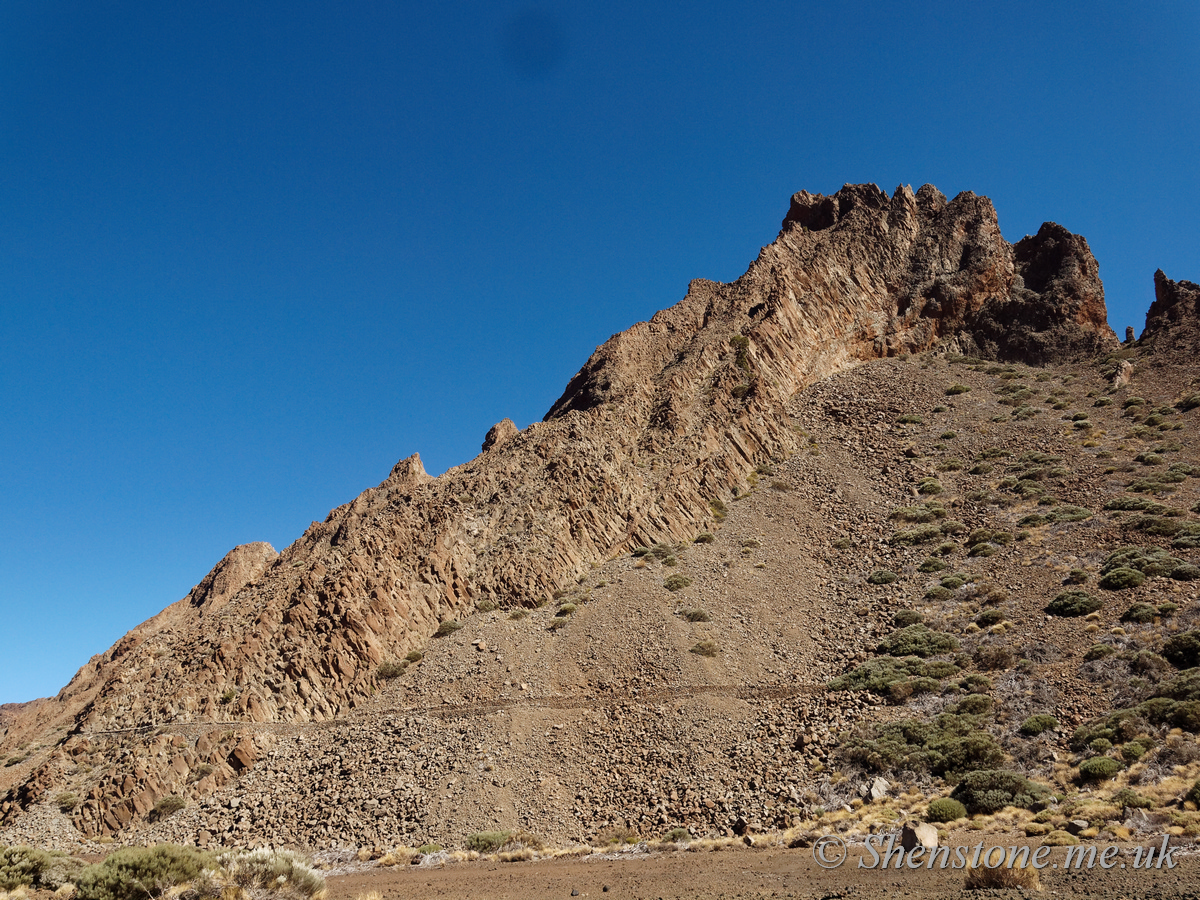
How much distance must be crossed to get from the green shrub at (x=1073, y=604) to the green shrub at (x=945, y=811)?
43.3 ft

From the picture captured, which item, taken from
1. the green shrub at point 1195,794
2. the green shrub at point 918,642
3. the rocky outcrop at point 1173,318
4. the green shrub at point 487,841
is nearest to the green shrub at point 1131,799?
the green shrub at point 1195,794

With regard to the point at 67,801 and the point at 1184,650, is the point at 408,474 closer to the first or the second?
the point at 67,801

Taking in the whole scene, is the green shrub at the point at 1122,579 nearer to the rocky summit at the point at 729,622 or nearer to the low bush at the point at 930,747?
the rocky summit at the point at 729,622

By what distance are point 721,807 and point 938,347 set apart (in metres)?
51.3

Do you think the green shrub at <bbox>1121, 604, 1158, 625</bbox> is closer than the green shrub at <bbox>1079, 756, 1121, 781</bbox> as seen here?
No

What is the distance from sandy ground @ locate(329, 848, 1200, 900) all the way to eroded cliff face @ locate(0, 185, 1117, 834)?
46.9ft

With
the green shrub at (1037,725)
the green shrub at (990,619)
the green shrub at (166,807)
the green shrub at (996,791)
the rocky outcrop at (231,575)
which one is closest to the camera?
the green shrub at (996,791)

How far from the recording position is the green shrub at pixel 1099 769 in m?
19.4

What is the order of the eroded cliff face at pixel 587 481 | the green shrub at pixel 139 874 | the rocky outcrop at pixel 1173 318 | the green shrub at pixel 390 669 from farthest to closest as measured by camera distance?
1. the rocky outcrop at pixel 1173 318
2. the green shrub at pixel 390 669
3. the eroded cliff face at pixel 587 481
4. the green shrub at pixel 139 874

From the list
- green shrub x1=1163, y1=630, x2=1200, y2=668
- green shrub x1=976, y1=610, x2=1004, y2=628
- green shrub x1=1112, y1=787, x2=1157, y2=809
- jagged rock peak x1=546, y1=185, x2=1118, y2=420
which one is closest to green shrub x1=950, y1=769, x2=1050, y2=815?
green shrub x1=1112, y1=787, x2=1157, y2=809

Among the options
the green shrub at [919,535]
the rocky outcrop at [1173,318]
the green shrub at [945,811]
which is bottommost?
the green shrub at [945,811]

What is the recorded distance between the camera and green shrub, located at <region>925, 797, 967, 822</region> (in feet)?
63.6

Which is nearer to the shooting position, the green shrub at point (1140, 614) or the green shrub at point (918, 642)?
the green shrub at point (1140, 614)

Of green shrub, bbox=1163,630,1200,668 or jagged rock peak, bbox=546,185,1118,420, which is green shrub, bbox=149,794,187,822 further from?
jagged rock peak, bbox=546,185,1118,420
